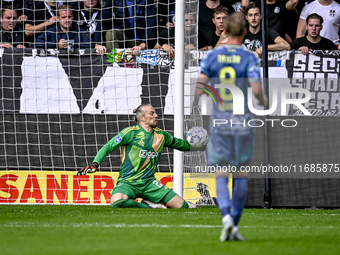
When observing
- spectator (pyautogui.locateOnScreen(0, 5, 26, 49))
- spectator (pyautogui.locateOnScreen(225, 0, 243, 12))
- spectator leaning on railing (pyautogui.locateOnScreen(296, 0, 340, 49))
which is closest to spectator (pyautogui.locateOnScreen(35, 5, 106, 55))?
spectator (pyautogui.locateOnScreen(0, 5, 26, 49))

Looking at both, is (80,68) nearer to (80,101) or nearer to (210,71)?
(80,101)

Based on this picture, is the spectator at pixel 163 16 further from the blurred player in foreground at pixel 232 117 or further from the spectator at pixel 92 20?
the blurred player in foreground at pixel 232 117

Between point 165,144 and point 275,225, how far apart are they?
253 cm

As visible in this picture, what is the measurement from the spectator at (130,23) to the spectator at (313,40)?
253cm

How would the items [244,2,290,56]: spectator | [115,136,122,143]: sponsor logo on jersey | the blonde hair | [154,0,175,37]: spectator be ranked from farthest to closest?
[244,2,290,56]: spectator < [154,0,175,37]: spectator < [115,136,122,143]: sponsor logo on jersey < the blonde hair

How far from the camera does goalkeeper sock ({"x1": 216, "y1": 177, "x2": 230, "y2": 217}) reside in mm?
4281

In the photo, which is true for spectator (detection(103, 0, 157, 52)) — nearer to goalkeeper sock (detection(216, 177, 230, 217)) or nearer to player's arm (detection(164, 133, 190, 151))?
player's arm (detection(164, 133, 190, 151))

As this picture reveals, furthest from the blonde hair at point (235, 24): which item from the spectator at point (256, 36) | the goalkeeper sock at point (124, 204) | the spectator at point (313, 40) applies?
the spectator at point (313, 40)

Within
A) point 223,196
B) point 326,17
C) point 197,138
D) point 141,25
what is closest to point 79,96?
point 141,25

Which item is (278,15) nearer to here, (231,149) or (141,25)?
(141,25)

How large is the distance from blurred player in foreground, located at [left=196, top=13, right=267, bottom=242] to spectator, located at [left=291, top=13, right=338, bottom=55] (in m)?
6.09

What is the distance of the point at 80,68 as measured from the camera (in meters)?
9.20

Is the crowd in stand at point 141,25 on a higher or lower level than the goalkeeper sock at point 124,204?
higher

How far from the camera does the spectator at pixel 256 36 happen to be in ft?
33.2
